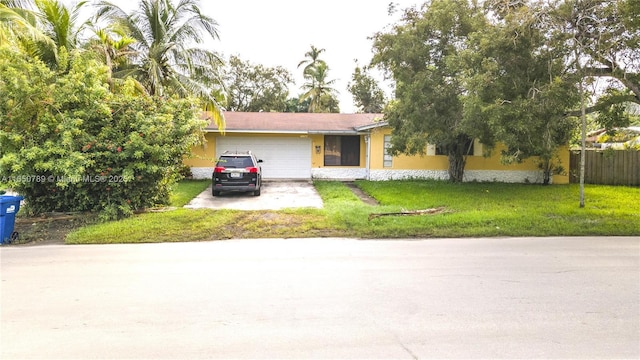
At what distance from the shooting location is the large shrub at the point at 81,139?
31.0ft

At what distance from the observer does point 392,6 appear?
50.1ft

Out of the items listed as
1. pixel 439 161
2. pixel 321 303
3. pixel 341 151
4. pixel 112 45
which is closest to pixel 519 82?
pixel 321 303

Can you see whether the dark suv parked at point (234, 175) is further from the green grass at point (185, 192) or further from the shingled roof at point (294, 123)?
the shingled roof at point (294, 123)

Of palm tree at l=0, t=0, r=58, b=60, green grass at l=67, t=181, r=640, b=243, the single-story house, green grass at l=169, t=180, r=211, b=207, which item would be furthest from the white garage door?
palm tree at l=0, t=0, r=58, b=60

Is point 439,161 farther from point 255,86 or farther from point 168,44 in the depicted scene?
point 255,86

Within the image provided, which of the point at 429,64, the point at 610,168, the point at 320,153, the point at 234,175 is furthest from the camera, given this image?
the point at 320,153

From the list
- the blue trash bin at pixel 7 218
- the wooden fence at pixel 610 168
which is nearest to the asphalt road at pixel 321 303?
the blue trash bin at pixel 7 218

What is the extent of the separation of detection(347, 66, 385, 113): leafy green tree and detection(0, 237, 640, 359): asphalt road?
35.8 metres

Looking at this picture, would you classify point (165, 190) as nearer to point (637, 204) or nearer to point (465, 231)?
point (465, 231)

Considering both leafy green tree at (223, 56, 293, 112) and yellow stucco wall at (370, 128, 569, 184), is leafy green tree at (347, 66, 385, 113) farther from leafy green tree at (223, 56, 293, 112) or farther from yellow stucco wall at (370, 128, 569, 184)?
yellow stucco wall at (370, 128, 569, 184)

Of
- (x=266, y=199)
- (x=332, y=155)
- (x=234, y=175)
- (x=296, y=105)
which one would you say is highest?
(x=296, y=105)

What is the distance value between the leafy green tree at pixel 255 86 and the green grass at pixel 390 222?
1015 inches

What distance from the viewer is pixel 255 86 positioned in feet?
127

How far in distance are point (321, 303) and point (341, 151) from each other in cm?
1664
